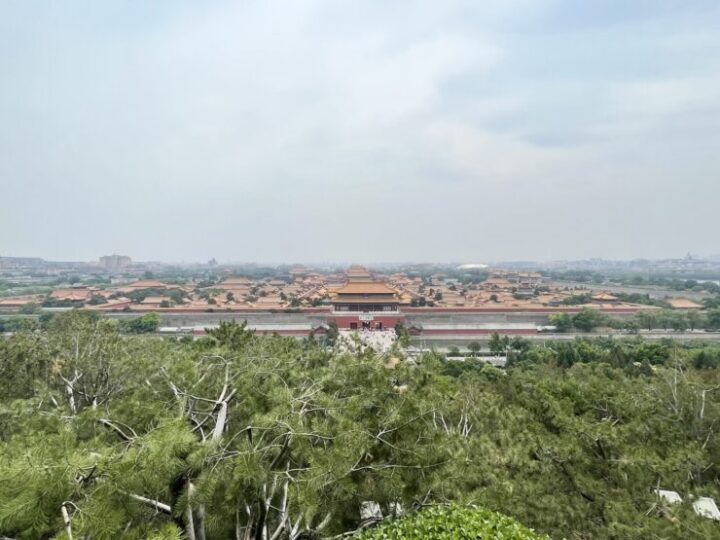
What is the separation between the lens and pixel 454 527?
281 centimetres

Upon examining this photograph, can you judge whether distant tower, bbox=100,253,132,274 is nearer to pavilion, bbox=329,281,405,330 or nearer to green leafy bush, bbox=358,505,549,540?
pavilion, bbox=329,281,405,330

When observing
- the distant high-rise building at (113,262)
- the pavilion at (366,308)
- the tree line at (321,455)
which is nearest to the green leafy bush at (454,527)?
the tree line at (321,455)

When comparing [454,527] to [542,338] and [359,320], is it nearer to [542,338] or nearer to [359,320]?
[359,320]

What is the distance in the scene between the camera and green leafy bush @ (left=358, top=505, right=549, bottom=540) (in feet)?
8.95

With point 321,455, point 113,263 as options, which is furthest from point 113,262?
point 321,455

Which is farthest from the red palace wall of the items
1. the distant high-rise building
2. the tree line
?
the distant high-rise building

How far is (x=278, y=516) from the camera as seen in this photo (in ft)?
11.4

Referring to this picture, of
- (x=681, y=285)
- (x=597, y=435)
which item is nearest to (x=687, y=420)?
(x=597, y=435)

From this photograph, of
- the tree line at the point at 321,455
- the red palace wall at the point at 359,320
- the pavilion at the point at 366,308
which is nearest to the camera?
the tree line at the point at 321,455

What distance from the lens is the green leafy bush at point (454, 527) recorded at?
273 centimetres

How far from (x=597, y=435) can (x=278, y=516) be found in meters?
3.49

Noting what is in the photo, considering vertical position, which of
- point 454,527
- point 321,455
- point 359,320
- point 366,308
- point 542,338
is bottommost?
point 542,338

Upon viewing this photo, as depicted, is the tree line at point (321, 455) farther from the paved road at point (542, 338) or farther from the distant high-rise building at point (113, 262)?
the distant high-rise building at point (113, 262)

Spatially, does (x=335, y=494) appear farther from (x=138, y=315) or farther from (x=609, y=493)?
(x=138, y=315)
